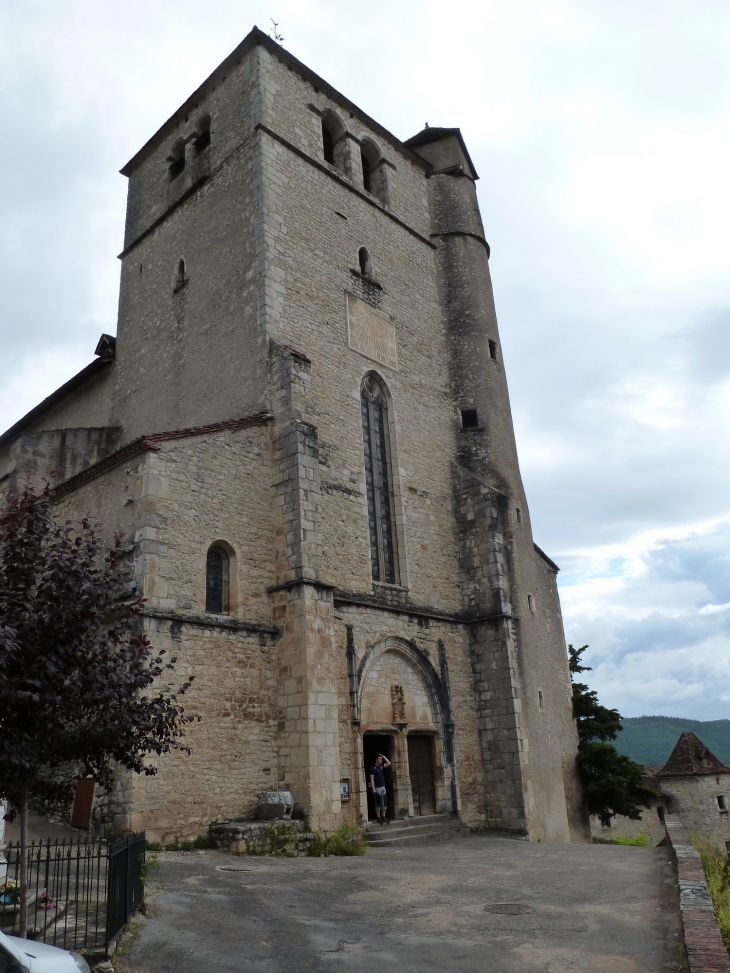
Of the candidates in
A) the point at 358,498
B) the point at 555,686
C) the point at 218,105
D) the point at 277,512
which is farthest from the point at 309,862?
the point at 218,105

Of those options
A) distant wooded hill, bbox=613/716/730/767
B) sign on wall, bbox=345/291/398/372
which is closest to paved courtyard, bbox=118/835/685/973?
sign on wall, bbox=345/291/398/372

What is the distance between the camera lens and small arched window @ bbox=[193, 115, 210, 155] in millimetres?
20844

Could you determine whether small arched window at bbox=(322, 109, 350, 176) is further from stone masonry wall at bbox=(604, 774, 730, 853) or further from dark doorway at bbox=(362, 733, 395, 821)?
stone masonry wall at bbox=(604, 774, 730, 853)

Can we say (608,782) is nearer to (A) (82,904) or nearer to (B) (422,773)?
(B) (422,773)

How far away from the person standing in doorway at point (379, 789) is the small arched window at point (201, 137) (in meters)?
16.1

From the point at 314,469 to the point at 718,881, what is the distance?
930 centimetres

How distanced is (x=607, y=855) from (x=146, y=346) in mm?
15075

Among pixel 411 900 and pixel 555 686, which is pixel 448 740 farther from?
pixel 411 900

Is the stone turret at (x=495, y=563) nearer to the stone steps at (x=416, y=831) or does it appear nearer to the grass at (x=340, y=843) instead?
the stone steps at (x=416, y=831)

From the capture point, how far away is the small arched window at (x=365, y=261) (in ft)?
64.2

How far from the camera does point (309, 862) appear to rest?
37.0 ft

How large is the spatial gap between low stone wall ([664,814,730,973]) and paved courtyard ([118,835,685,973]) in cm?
27

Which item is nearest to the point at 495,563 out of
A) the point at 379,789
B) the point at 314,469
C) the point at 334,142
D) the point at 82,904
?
the point at 314,469

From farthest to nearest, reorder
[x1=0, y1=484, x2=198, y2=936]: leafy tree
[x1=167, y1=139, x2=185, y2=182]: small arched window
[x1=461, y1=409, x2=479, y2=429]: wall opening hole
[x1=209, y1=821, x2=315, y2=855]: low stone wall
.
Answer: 1. [x1=167, y1=139, x2=185, y2=182]: small arched window
2. [x1=461, y1=409, x2=479, y2=429]: wall opening hole
3. [x1=209, y1=821, x2=315, y2=855]: low stone wall
4. [x1=0, y1=484, x2=198, y2=936]: leafy tree
